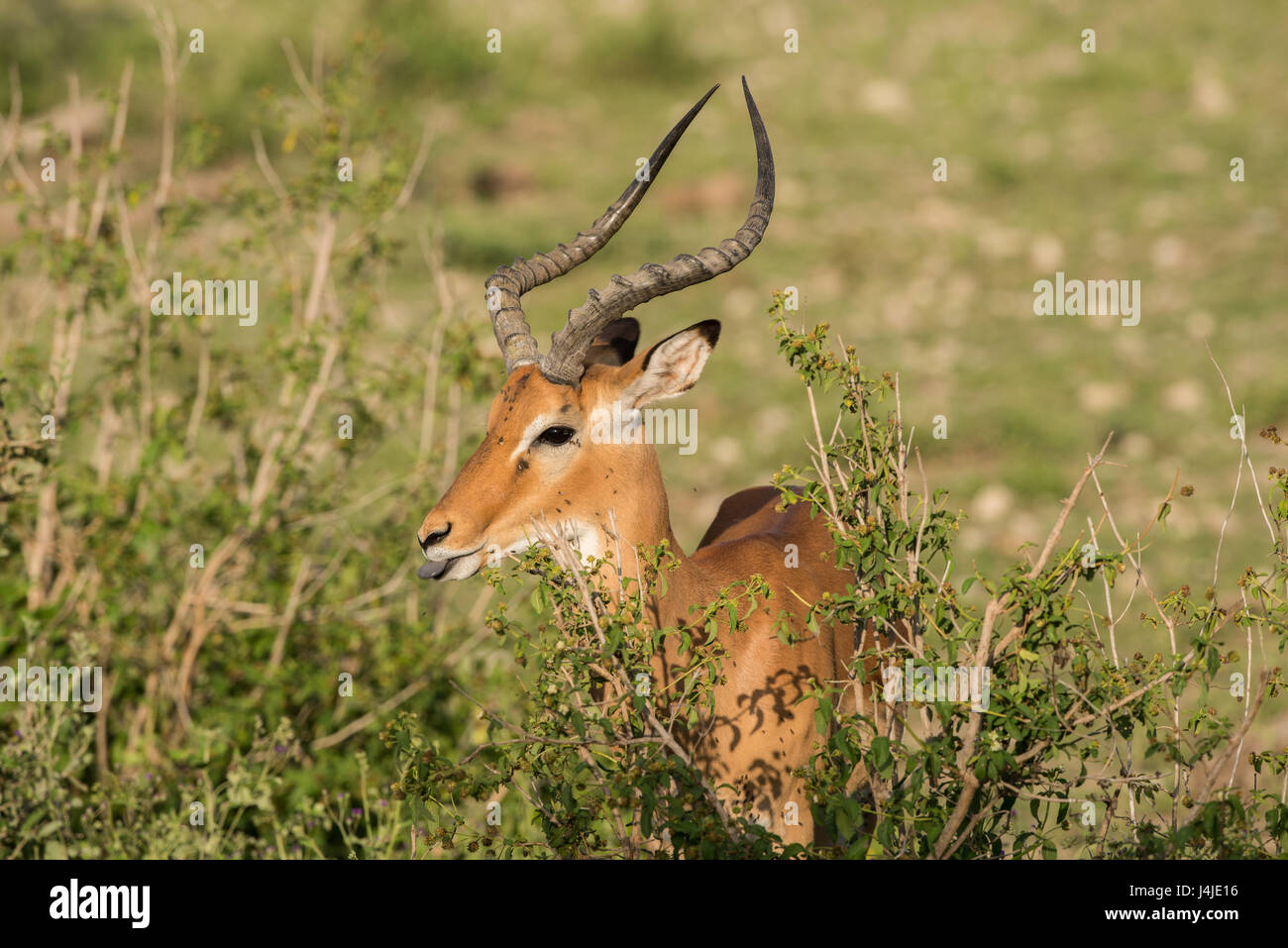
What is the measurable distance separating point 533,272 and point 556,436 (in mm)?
678

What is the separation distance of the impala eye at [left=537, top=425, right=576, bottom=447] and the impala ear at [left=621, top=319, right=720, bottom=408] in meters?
0.25

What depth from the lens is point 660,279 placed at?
4.87 meters

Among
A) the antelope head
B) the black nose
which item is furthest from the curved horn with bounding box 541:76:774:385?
the black nose

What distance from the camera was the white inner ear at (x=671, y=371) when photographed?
5.06 metres

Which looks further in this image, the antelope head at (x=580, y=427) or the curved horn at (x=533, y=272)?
the curved horn at (x=533, y=272)

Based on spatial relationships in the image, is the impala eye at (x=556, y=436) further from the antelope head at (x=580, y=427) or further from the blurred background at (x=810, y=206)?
the blurred background at (x=810, y=206)

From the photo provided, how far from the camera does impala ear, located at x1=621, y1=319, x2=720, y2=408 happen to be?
5.05m

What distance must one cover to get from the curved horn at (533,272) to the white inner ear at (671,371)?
382 mm

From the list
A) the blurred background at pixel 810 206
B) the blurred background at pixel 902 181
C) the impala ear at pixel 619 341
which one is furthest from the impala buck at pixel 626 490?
the blurred background at pixel 902 181

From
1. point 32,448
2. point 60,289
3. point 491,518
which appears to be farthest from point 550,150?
point 491,518

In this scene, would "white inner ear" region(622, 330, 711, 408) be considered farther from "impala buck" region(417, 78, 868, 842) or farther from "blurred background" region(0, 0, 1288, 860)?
"blurred background" region(0, 0, 1288, 860)

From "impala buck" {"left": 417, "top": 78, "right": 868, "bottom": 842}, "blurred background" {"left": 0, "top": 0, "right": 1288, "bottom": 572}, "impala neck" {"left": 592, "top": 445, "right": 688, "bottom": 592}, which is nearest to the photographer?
"impala buck" {"left": 417, "top": 78, "right": 868, "bottom": 842}

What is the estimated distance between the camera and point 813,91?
2180cm

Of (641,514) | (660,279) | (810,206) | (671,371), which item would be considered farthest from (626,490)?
(810,206)
